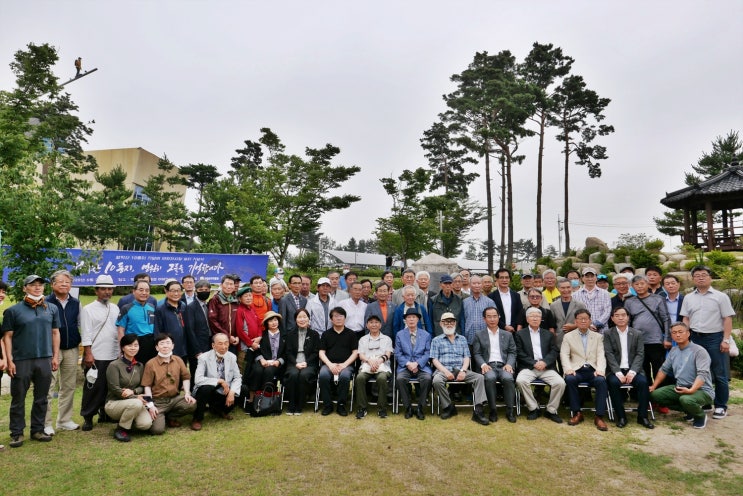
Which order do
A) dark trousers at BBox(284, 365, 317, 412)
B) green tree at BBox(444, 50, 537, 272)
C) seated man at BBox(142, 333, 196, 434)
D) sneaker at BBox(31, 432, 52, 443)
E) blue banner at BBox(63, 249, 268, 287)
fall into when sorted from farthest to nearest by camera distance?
green tree at BBox(444, 50, 537, 272) → blue banner at BBox(63, 249, 268, 287) → dark trousers at BBox(284, 365, 317, 412) → seated man at BBox(142, 333, 196, 434) → sneaker at BBox(31, 432, 52, 443)

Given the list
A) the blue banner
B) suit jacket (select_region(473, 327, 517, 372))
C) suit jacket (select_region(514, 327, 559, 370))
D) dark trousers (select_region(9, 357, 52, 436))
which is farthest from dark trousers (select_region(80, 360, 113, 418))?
suit jacket (select_region(514, 327, 559, 370))

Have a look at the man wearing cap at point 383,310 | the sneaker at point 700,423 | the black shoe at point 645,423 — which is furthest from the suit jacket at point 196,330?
the sneaker at point 700,423

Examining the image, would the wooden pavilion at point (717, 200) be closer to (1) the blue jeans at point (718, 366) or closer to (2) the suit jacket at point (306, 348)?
(1) the blue jeans at point (718, 366)

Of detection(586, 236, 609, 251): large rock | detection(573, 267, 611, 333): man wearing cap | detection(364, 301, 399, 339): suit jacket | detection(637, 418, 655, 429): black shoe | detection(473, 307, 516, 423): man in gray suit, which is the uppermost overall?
detection(586, 236, 609, 251): large rock

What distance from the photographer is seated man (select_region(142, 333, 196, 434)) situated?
15.2 feet

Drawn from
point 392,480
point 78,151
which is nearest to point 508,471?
point 392,480

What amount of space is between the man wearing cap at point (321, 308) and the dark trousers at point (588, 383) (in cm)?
342

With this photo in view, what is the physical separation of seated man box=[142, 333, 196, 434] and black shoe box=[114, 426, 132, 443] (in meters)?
0.31

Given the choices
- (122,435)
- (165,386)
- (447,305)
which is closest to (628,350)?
(447,305)

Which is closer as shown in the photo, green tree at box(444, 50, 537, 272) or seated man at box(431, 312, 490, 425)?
seated man at box(431, 312, 490, 425)

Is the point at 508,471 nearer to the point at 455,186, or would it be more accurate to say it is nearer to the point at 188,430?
the point at 188,430

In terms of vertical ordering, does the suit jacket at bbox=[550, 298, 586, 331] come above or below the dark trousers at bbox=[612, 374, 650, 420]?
above

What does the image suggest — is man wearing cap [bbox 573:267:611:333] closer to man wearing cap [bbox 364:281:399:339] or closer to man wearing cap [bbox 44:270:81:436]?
man wearing cap [bbox 364:281:399:339]

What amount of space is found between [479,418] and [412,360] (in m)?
1.09
